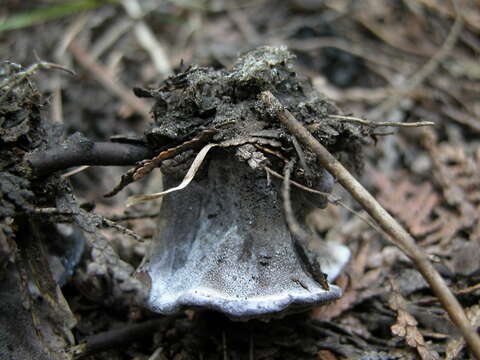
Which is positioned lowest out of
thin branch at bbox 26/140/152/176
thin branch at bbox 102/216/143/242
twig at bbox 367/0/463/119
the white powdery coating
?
the white powdery coating

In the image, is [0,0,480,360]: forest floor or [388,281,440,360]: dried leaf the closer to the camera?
[388,281,440,360]: dried leaf

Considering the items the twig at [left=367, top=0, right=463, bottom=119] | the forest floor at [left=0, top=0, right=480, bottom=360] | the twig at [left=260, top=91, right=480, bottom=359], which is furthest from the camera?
the twig at [left=367, top=0, right=463, bottom=119]

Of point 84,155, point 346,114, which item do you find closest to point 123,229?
point 84,155

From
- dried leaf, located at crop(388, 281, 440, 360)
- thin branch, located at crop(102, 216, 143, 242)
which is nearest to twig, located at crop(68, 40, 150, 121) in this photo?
thin branch, located at crop(102, 216, 143, 242)

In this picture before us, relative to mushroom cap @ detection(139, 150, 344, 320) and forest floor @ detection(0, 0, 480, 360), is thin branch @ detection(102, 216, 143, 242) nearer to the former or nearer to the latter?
mushroom cap @ detection(139, 150, 344, 320)

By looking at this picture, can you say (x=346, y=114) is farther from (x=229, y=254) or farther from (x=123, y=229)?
(x=123, y=229)

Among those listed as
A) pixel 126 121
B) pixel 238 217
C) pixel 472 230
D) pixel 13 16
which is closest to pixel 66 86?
pixel 126 121

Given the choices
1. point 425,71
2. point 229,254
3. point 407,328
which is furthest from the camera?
point 425,71
